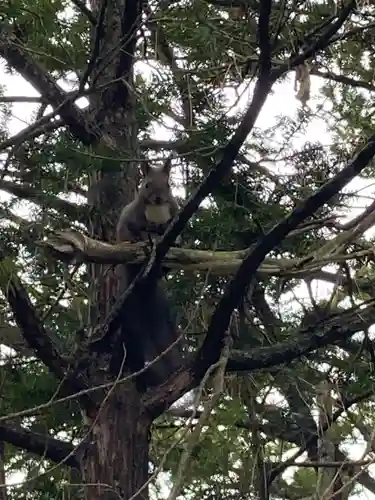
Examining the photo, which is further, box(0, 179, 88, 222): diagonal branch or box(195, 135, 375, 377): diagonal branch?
box(0, 179, 88, 222): diagonal branch

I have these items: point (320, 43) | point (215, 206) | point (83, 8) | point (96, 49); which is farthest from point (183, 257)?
point (83, 8)

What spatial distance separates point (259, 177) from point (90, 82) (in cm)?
72

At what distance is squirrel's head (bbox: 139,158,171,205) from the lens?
4.24 meters

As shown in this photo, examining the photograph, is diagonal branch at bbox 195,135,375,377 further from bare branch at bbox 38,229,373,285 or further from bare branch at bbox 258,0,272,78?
bare branch at bbox 258,0,272,78

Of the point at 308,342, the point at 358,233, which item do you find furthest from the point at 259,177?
the point at 308,342

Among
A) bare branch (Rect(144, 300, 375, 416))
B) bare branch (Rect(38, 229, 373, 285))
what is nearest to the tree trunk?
bare branch (Rect(144, 300, 375, 416))

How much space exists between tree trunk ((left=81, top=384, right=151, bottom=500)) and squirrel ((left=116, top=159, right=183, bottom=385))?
245 millimetres

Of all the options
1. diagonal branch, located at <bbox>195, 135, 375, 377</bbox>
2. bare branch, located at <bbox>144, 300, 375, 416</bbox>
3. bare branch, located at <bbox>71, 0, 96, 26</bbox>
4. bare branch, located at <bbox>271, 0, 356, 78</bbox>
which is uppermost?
bare branch, located at <bbox>71, 0, 96, 26</bbox>

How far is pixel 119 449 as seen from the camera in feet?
11.0

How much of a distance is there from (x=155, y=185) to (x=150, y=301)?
899mm

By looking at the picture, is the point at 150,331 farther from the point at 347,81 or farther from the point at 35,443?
the point at 347,81

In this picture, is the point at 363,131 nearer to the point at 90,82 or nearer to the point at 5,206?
the point at 90,82

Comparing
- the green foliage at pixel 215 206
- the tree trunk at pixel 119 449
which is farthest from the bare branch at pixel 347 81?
the tree trunk at pixel 119 449

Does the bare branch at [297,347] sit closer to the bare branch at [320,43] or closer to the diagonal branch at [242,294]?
the diagonal branch at [242,294]
